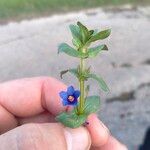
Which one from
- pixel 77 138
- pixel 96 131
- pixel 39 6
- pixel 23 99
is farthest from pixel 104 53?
pixel 77 138

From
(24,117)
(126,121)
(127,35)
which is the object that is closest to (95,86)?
(126,121)

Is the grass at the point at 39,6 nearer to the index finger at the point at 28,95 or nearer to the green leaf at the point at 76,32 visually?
the index finger at the point at 28,95

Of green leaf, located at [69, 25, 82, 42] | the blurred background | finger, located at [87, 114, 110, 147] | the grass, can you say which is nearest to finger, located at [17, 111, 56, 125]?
finger, located at [87, 114, 110, 147]

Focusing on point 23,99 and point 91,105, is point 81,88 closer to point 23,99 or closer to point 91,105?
point 91,105

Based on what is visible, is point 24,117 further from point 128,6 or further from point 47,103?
point 128,6

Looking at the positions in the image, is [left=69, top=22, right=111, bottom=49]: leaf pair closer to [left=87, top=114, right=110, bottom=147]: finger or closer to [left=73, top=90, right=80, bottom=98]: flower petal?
Answer: [left=73, top=90, right=80, bottom=98]: flower petal

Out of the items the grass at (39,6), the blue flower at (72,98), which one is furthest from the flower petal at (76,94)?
the grass at (39,6)
